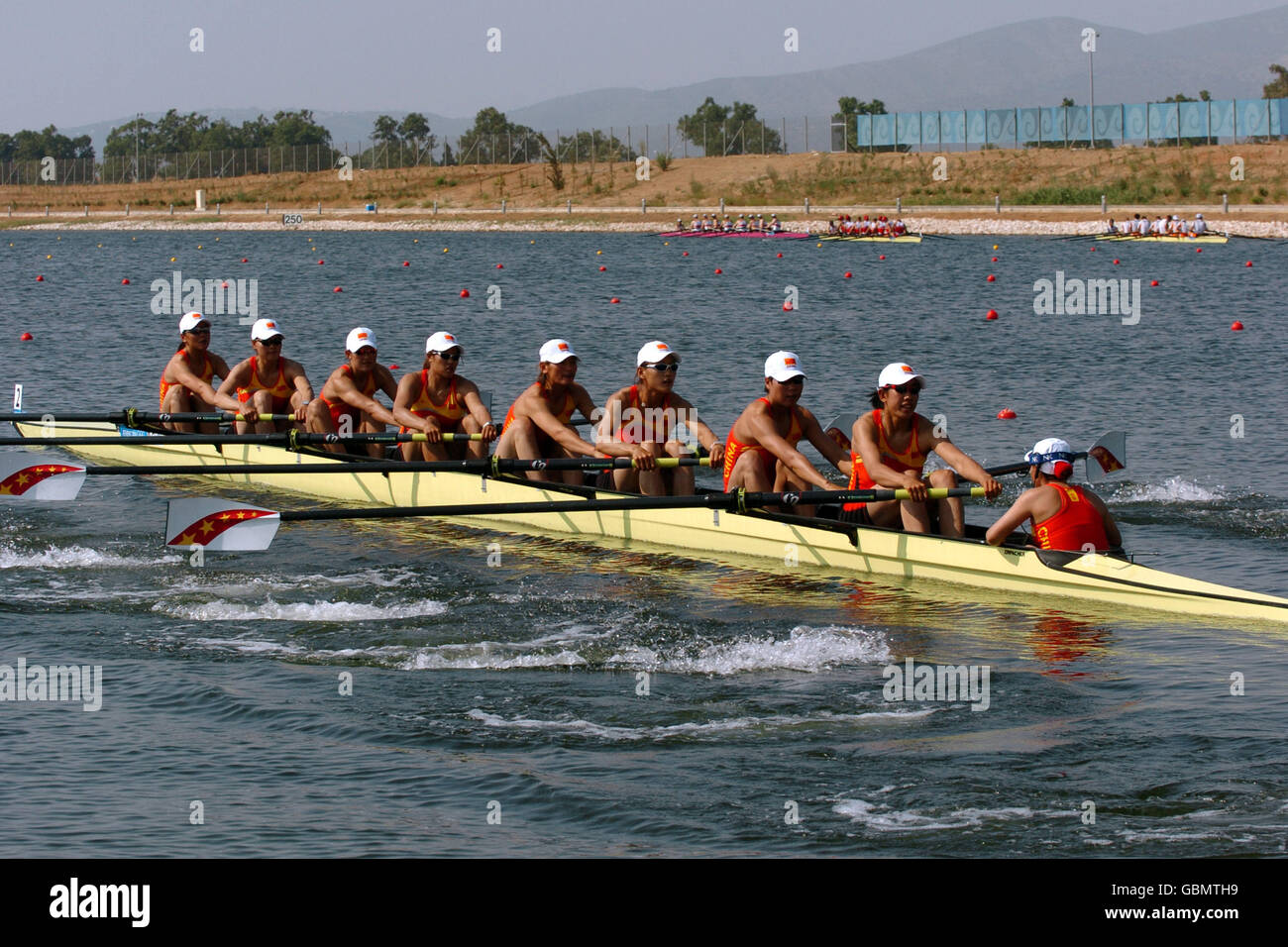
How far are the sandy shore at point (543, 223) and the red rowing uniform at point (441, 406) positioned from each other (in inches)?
1843

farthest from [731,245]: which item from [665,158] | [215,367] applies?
[215,367]

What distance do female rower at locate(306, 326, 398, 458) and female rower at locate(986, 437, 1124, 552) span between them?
7.50m

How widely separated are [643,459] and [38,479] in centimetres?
568

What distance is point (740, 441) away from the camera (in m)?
13.6

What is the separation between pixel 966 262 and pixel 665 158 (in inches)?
1558

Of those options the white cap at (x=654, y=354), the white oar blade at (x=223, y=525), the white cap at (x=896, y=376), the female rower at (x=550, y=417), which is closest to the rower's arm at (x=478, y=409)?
the female rower at (x=550, y=417)

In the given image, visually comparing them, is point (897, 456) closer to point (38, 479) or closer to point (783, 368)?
point (783, 368)

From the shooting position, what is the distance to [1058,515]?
12141mm

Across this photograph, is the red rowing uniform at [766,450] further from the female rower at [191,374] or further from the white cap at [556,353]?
the female rower at [191,374]

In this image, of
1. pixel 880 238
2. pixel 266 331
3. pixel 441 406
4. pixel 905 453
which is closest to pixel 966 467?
pixel 905 453

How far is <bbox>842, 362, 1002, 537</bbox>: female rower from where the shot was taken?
41.1 feet

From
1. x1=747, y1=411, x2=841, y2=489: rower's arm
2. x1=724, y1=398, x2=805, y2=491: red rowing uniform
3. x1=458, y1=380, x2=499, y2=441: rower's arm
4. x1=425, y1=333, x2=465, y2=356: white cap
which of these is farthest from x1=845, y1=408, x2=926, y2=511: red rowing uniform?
x1=425, y1=333, x2=465, y2=356: white cap

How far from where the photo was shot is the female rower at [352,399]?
1706cm
